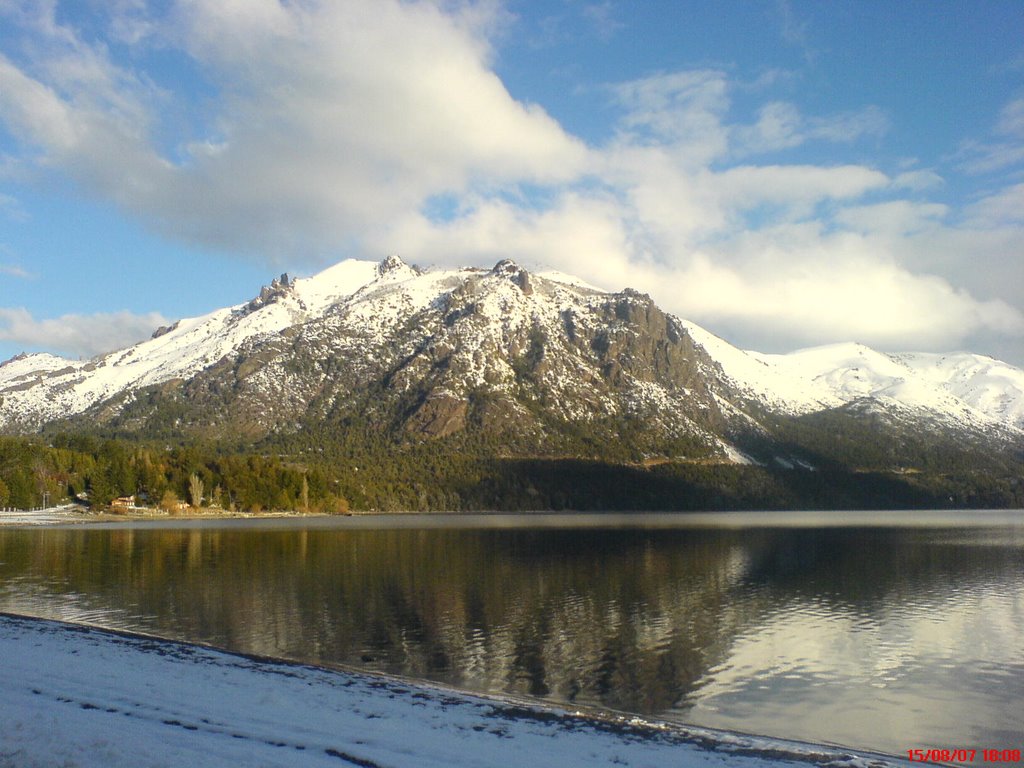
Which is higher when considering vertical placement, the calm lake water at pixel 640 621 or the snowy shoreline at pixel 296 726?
the snowy shoreline at pixel 296 726

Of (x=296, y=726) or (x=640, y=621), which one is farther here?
(x=640, y=621)

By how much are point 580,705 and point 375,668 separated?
34.6ft

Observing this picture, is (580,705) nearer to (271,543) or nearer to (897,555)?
(897,555)

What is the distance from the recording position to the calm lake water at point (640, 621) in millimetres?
32188

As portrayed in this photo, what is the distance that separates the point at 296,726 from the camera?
79.0ft

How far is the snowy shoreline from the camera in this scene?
68.4ft
